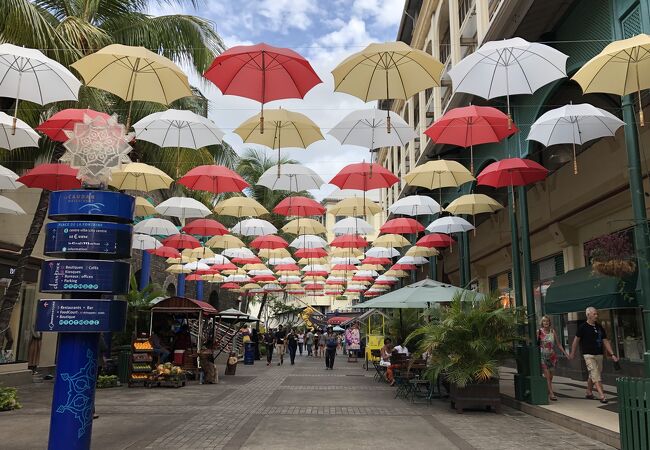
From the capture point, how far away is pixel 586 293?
1252 centimetres

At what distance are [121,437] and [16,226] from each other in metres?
13.3

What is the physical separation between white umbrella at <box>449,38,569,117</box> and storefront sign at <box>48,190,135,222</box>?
6.30 meters

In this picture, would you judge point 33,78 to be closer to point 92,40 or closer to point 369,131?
point 92,40

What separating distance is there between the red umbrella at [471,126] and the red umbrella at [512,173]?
712mm

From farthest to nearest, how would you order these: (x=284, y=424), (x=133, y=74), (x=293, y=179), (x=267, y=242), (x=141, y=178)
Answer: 1. (x=267, y=242)
2. (x=293, y=179)
3. (x=141, y=178)
4. (x=133, y=74)
5. (x=284, y=424)

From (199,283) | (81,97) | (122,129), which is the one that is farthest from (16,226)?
(199,283)

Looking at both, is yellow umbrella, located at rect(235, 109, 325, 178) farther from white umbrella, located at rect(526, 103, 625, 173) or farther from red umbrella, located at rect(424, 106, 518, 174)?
white umbrella, located at rect(526, 103, 625, 173)

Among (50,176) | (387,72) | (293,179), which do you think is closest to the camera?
(387,72)

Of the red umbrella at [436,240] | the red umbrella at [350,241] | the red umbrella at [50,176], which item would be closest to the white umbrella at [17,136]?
the red umbrella at [50,176]

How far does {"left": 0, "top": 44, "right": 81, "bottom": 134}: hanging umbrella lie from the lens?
9.54 m

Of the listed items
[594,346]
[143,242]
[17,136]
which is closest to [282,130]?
[17,136]

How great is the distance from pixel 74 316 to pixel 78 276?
0.53m

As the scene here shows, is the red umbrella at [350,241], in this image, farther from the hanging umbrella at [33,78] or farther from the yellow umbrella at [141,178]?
the hanging umbrella at [33,78]

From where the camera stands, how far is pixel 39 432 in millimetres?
8945
